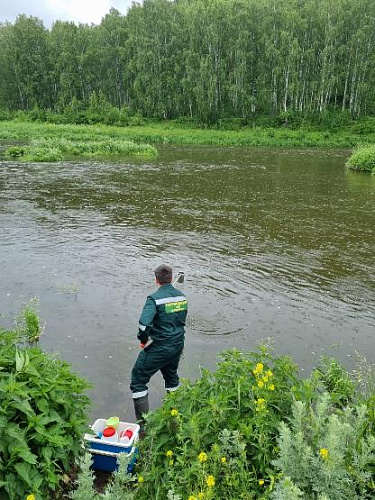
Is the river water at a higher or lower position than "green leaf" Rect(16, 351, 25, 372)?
lower

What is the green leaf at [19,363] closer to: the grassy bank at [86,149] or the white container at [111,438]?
the white container at [111,438]

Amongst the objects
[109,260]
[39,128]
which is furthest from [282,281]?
[39,128]

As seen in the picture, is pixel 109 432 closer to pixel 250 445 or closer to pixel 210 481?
pixel 250 445

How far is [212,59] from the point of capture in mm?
61969

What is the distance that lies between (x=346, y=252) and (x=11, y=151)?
93.3ft

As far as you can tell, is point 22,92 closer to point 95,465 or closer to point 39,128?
point 39,128

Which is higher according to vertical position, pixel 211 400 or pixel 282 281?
pixel 211 400

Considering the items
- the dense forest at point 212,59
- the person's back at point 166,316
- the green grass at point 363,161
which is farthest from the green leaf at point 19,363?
the dense forest at point 212,59

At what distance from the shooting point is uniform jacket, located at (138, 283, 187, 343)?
18.7 ft

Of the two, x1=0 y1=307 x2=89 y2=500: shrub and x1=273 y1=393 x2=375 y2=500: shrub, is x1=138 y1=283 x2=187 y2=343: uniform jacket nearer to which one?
x1=0 y1=307 x2=89 y2=500: shrub

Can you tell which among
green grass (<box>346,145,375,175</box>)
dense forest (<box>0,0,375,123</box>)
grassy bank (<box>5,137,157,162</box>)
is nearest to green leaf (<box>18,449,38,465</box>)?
green grass (<box>346,145,375,175</box>)

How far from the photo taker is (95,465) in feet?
15.8

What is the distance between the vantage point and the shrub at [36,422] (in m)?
3.57

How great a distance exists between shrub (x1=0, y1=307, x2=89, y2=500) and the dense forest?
58347 millimetres
